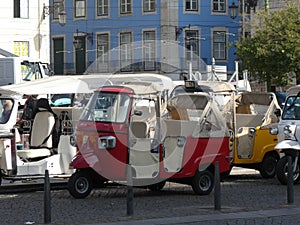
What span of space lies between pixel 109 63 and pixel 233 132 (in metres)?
3.72

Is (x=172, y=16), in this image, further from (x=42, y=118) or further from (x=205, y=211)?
(x=205, y=211)

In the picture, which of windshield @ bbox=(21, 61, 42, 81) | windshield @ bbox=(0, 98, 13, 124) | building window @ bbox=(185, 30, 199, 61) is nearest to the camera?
windshield @ bbox=(0, 98, 13, 124)

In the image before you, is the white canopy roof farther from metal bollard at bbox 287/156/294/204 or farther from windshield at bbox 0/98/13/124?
metal bollard at bbox 287/156/294/204

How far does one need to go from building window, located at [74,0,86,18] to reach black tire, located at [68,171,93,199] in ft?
127

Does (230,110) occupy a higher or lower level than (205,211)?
higher

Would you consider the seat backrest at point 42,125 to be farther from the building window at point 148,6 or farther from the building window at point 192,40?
the building window at point 148,6

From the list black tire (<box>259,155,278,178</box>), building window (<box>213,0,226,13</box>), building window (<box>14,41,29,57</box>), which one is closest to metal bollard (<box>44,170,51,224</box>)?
black tire (<box>259,155,278,178</box>)

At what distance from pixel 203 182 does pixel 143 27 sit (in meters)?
35.9

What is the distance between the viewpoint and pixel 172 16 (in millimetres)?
50344

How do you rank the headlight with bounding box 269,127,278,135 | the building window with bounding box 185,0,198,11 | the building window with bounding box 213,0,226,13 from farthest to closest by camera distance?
the building window with bounding box 213,0,226,13 < the building window with bounding box 185,0,198,11 < the headlight with bounding box 269,127,278,135

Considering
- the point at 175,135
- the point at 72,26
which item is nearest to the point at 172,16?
the point at 72,26

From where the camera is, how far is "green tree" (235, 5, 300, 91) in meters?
38.8

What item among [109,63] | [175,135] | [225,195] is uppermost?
[109,63]

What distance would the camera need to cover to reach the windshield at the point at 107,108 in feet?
50.8
